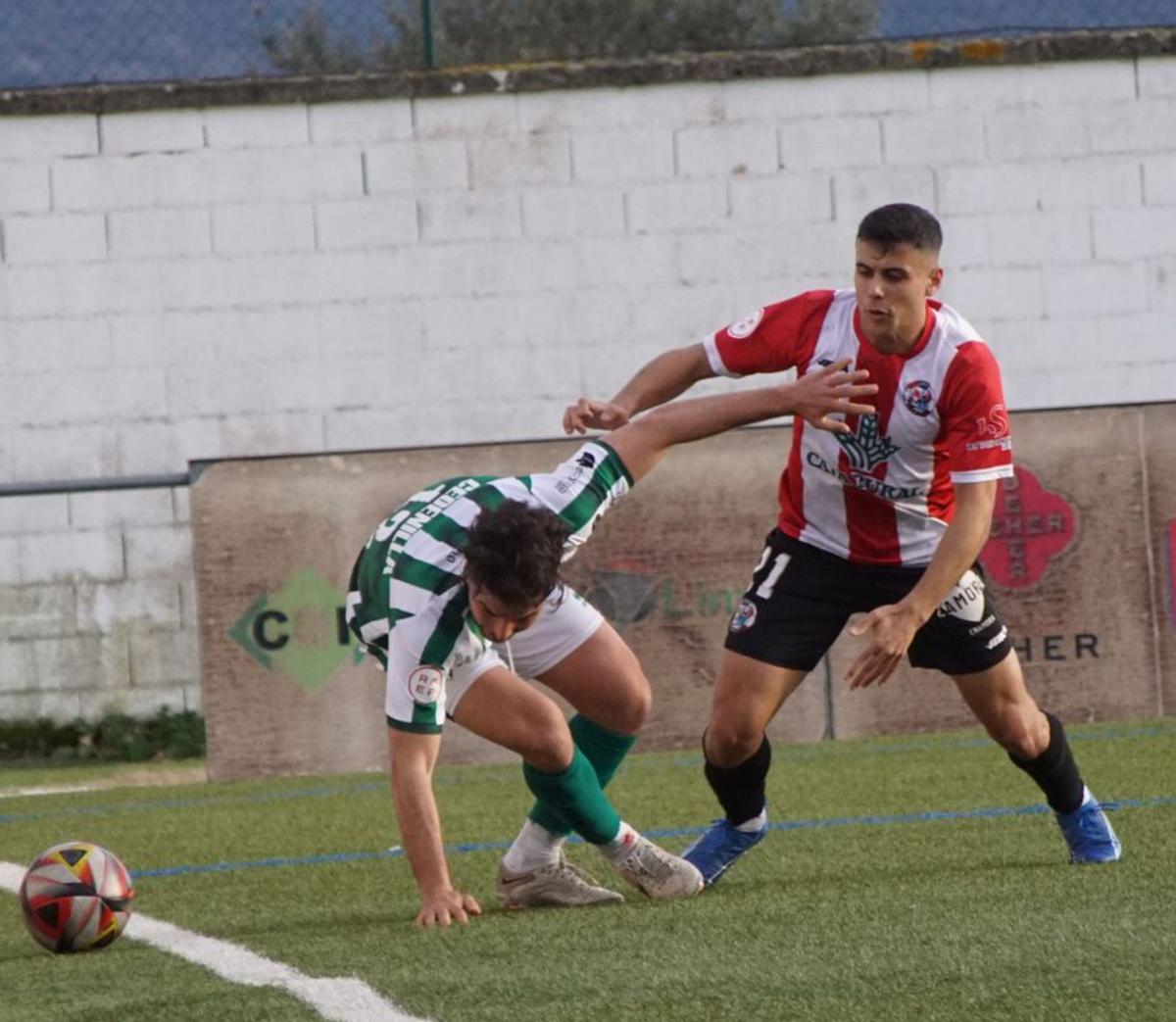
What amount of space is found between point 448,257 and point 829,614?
21.0 feet

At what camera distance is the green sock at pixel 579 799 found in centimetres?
546

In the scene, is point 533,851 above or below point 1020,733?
below

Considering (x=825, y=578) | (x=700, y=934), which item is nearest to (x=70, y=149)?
(x=825, y=578)

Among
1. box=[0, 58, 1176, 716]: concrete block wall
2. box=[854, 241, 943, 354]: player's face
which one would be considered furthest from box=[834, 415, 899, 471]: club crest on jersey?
box=[0, 58, 1176, 716]: concrete block wall

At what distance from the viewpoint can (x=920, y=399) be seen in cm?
554

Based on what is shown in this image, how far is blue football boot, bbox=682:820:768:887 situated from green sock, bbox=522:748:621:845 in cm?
38

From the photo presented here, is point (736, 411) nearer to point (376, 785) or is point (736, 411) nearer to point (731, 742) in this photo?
point (731, 742)

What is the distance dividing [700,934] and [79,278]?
7.85 metres

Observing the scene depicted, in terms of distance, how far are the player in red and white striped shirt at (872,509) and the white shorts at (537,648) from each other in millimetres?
394

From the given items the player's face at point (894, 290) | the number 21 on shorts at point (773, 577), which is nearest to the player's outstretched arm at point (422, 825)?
the number 21 on shorts at point (773, 577)

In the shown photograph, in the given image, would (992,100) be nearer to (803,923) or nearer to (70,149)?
(70,149)

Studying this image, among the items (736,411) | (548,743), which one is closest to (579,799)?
(548,743)

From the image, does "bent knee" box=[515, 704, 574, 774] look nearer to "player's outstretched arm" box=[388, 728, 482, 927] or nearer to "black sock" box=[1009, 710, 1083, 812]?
"player's outstretched arm" box=[388, 728, 482, 927]

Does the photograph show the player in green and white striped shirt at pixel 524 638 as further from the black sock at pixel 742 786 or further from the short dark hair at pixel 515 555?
the black sock at pixel 742 786
